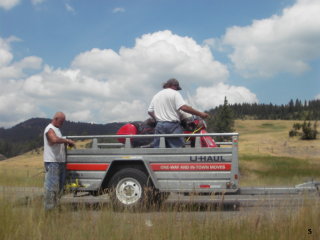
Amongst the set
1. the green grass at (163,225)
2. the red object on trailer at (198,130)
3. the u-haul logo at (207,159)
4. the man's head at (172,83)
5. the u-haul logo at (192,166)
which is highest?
the man's head at (172,83)

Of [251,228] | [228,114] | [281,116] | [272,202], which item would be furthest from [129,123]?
[281,116]

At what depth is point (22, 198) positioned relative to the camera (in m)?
6.14

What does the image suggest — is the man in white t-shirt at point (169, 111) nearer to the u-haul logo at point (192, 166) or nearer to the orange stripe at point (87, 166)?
the u-haul logo at point (192, 166)

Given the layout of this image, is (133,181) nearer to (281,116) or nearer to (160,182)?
(160,182)

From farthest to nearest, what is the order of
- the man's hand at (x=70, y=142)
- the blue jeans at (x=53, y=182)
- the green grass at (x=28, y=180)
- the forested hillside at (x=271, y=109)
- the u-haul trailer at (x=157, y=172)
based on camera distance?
the forested hillside at (x=271, y=109) < the green grass at (x=28, y=180) < the man's hand at (x=70, y=142) < the u-haul trailer at (x=157, y=172) < the blue jeans at (x=53, y=182)

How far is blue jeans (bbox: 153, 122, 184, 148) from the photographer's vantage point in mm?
6934

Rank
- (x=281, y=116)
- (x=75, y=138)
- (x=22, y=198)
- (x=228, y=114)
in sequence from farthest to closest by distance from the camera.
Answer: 1. (x=281, y=116)
2. (x=228, y=114)
3. (x=75, y=138)
4. (x=22, y=198)

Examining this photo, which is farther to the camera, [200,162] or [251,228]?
[200,162]

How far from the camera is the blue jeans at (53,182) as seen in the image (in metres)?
6.26

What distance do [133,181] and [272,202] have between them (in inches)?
98.7

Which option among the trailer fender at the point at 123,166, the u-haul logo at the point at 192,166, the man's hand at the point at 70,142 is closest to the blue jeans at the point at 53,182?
the man's hand at the point at 70,142

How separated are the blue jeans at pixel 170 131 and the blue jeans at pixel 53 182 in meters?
1.81

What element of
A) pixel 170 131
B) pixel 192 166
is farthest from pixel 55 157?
pixel 192 166

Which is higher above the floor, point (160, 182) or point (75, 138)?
point (75, 138)
